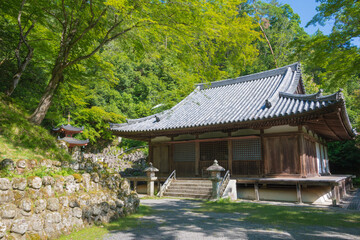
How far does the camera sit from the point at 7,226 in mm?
3834

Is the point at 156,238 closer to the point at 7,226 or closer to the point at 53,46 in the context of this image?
the point at 7,226

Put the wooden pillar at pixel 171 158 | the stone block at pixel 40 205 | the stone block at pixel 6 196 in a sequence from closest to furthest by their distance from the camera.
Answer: the stone block at pixel 6 196, the stone block at pixel 40 205, the wooden pillar at pixel 171 158

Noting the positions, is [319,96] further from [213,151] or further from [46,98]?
[46,98]

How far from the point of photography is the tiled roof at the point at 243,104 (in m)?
11.0

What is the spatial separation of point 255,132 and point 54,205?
10.4m

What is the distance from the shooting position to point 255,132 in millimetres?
12641

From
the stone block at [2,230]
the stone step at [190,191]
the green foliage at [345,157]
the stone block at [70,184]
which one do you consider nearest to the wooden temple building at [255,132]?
the stone step at [190,191]

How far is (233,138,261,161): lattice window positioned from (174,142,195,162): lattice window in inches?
110

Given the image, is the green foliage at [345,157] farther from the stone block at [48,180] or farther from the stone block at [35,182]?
the stone block at [35,182]

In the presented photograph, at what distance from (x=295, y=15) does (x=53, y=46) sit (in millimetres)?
44935

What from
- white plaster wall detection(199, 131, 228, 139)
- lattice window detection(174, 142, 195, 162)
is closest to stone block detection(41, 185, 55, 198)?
white plaster wall detection(199, 131, 228, 139)

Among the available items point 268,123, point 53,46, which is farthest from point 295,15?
point 53,46

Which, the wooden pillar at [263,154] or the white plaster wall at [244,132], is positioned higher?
the white plaster wall at [244,132]

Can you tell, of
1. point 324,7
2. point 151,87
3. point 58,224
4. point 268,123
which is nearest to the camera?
point 58,224
